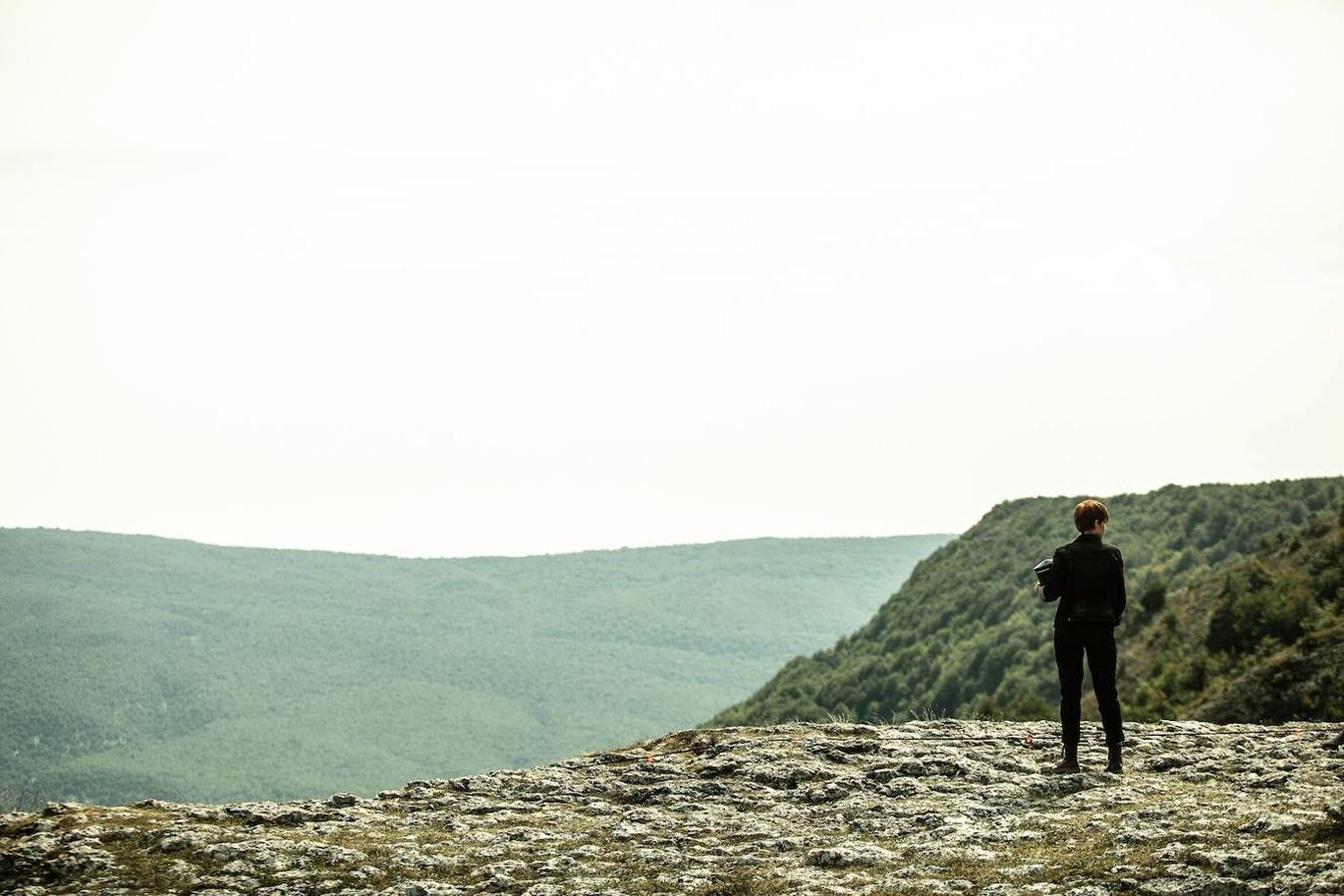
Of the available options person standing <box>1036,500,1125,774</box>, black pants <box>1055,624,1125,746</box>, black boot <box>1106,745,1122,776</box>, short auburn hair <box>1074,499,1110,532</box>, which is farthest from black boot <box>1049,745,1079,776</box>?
short auburn hair <box>1074,499,1110,532</box>

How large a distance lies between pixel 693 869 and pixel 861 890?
1.83 metres

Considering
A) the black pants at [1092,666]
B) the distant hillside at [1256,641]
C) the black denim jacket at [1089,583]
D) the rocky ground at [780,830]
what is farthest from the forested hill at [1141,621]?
the black denim jacket at [1089,583]

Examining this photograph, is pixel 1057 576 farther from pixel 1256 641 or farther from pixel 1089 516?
pixel 1256 641

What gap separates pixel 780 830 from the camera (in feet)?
45.9

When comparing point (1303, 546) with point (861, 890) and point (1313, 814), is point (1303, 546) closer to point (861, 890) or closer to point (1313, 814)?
point (1313, 814)

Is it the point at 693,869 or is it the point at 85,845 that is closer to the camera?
the point at 693,869

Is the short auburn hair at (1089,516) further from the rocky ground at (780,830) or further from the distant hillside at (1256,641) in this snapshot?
the distant hillside at (1256,641)

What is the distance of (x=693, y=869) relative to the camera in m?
12.3

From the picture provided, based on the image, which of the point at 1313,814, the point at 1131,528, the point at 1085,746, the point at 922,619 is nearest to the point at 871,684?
the point at 922,619

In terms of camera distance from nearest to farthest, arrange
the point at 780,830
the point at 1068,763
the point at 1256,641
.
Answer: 1. the point at 780,830
2. the point at 1068,763
3. the point at 1256,641

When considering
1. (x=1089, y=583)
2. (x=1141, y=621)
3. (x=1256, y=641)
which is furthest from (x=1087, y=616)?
(x=1141, y=621)

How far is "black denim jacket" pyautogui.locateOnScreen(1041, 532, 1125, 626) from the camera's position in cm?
1538

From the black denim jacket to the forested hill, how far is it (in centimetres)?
924

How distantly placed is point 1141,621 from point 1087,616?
42.5 metres
